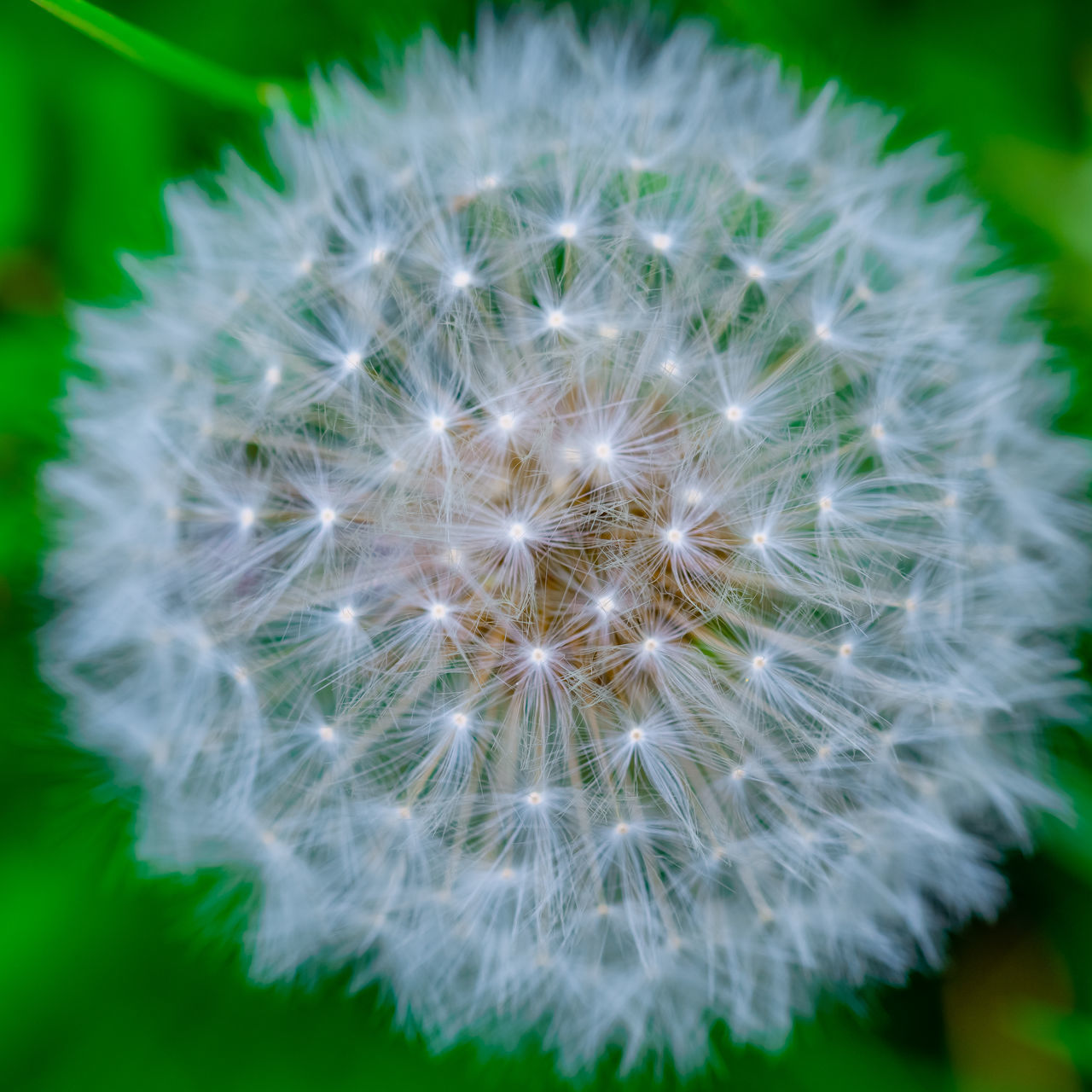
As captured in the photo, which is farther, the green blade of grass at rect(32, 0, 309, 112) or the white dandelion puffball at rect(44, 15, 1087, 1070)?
the green blade of grass at rect(32, 0, 309, 112)

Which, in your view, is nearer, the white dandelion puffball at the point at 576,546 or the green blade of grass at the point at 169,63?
the white dandelion puffball at the point at 576,546

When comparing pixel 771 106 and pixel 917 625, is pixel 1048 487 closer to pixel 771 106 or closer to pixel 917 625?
pixel 917 625

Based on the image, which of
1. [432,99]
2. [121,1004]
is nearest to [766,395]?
[432,99]

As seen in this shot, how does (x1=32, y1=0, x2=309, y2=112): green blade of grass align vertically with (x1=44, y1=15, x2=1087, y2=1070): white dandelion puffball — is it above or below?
above

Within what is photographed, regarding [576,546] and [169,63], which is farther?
[169,63]

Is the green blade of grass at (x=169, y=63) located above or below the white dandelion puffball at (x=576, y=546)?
above
